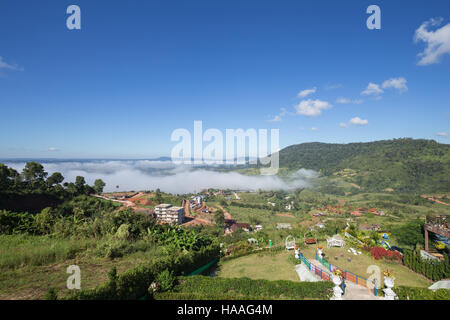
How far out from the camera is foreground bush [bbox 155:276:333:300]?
7984mm

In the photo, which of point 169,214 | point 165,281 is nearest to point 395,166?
point 169,214

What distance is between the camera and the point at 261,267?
40.1ft

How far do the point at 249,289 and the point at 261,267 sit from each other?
4146mm

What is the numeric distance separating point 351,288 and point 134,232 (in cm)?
1324

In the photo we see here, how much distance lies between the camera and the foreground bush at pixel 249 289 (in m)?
7.98

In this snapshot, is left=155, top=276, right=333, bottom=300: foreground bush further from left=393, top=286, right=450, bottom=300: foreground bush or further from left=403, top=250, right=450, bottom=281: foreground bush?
left=403, top=250, right=450, bottom=281: foreground bush

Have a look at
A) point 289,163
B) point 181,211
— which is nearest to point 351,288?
point 181,211

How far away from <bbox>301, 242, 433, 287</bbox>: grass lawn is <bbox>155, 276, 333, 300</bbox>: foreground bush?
3.80 m

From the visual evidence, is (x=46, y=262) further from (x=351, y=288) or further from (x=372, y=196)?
(x=372, y=196)

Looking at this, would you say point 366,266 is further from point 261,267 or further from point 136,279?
point 136,279

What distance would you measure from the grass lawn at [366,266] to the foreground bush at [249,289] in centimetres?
380

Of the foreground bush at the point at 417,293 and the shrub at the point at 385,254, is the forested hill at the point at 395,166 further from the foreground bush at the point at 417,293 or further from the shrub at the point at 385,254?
the foreground bush at the point at 417,293

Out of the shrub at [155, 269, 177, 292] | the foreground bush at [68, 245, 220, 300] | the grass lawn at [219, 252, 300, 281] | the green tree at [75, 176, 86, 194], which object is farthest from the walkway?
the green tree at [75, 176, 86, 194]
